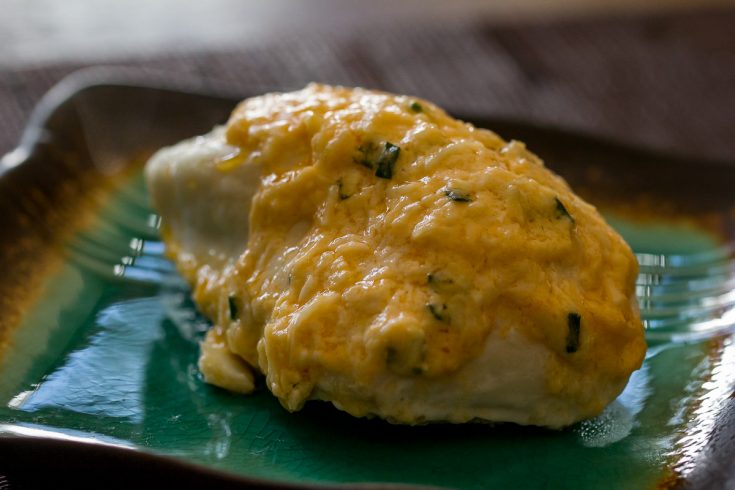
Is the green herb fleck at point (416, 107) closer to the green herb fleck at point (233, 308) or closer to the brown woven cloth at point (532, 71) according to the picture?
the green herb fleck at point (233, 308)

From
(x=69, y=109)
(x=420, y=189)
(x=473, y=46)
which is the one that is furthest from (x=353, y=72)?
(x=420, y=189)

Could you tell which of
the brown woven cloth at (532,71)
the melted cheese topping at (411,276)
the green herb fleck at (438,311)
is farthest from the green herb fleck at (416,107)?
the brown woven cloth at (532,71)

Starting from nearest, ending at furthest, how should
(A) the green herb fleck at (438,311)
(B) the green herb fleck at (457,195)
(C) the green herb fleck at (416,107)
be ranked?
(A) the green herb fleck at (438,311), (B) the green herb fleck at (457,195), (C) the green herb fleck at (416,107)

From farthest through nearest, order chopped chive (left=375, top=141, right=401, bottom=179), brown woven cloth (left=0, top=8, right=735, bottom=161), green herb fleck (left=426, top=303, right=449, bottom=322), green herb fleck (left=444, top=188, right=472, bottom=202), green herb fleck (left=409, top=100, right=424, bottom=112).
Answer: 1. brown woven cloth (left=0, top=8, right=735, bottom=161)
2. green herb fleck (left=409, top=100, right=424, bottom=112)
3. chopped chive (left=375, top=141, right=401, bottom=179)
4. green herb fleck (left=444, top=188, right=472, bottom=202)
5. green herb fleck (left=426, top=303, right=449, bottom=322)

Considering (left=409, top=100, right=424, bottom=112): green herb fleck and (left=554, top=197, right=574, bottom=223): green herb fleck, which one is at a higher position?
(left=409, top=100, right=424, bottom=112): green herb fleck

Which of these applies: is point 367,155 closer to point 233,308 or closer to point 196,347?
point 233,308

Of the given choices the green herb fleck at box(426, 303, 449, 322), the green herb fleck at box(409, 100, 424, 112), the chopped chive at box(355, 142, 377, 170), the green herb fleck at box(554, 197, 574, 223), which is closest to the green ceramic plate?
the green herb fleck at box(426, 303, 449, 322)

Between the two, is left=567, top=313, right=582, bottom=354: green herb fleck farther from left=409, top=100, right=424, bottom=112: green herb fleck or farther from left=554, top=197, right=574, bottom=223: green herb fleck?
left=409, top=100, right=424, bottom=112: green herb fleck

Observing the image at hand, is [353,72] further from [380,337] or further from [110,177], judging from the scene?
[380,337]
